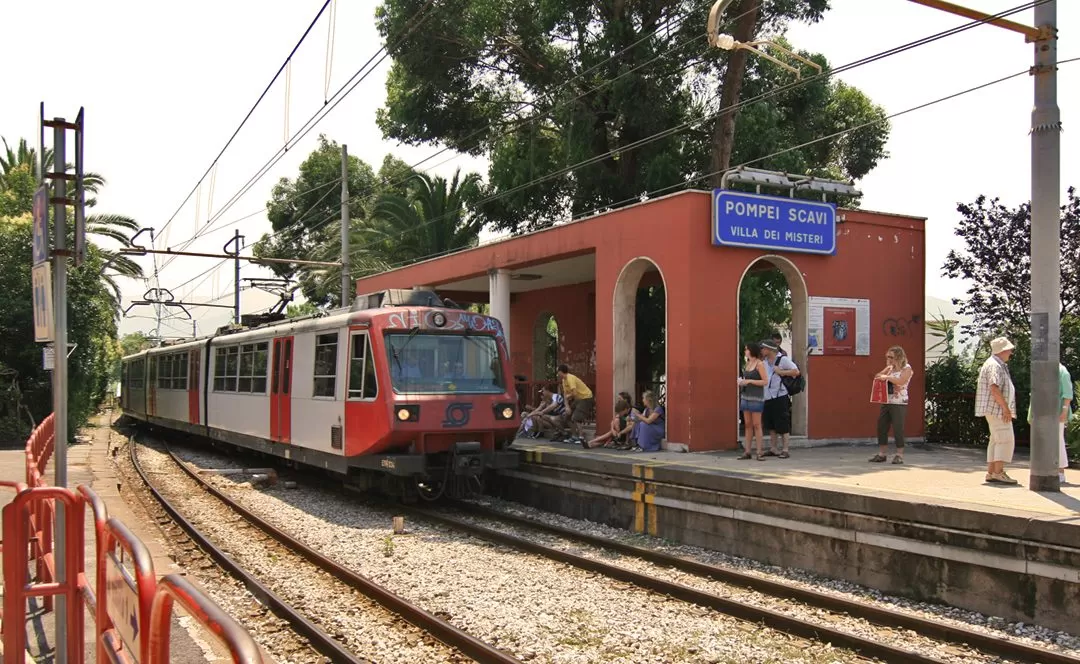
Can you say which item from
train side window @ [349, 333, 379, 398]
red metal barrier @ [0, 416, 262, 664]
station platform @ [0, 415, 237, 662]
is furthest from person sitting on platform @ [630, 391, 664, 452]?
red metal barrier @ [0, 416, 262, 664]

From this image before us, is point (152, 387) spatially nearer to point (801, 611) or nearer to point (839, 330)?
point (839, 330)

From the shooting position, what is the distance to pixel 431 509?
1274cm

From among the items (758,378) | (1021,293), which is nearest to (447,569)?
(758,378)

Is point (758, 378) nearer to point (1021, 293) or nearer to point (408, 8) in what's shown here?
point (1021, 293)

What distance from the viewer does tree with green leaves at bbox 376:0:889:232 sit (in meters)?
22.5

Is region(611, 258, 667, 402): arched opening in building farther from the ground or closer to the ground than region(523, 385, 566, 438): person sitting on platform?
farther from the ground

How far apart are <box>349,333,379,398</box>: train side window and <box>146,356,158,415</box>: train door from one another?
15.4m

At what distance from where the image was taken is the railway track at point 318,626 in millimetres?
6230

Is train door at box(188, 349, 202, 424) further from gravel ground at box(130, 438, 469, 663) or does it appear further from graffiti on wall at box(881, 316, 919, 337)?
graffiti on wall at box(881, 316, 919, 337)

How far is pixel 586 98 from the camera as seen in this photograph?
23.7 metres

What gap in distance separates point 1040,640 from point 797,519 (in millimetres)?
2581

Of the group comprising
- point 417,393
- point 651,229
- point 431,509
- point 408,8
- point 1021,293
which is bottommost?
point 431,509

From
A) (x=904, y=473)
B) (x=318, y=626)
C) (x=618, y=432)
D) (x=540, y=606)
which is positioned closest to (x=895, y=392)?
(x=904, y=473)

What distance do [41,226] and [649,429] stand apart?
941 cm
